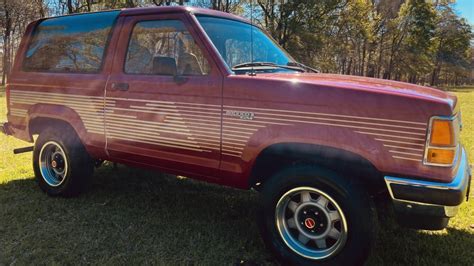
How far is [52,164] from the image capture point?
4543 millimetres

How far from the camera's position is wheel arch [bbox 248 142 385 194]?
2.76 metres

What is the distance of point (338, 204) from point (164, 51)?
2102 millimetres

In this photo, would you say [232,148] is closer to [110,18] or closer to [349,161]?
[349,161]

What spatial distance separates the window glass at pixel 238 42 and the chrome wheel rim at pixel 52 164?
2.31m

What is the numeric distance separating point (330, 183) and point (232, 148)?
2.77 ft

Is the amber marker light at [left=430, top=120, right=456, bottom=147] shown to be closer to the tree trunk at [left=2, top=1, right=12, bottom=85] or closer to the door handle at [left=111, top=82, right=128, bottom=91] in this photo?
the door handle at [left=111, top=82, right=128, bottom=91]

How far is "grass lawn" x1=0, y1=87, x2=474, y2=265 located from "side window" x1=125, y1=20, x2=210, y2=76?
1.50 meters

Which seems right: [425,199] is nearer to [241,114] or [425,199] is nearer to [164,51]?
[241,114]

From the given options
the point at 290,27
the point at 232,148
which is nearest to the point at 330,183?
the point at 232,148

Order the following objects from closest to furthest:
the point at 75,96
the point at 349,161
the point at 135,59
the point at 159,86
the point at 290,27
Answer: the point at 349,161 < the point at 159,86 < the point at 135,59 < the point at 75,96 < the point at 290,27

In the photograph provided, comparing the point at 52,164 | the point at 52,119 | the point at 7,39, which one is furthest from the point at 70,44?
the point at 7,39

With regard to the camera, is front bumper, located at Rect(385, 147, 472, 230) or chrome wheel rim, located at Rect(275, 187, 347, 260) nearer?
front bumper, located at Rect(385, 147, 472, 230)

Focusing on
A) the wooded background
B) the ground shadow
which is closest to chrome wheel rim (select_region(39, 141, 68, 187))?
the ground shadow

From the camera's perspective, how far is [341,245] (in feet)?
9.39
